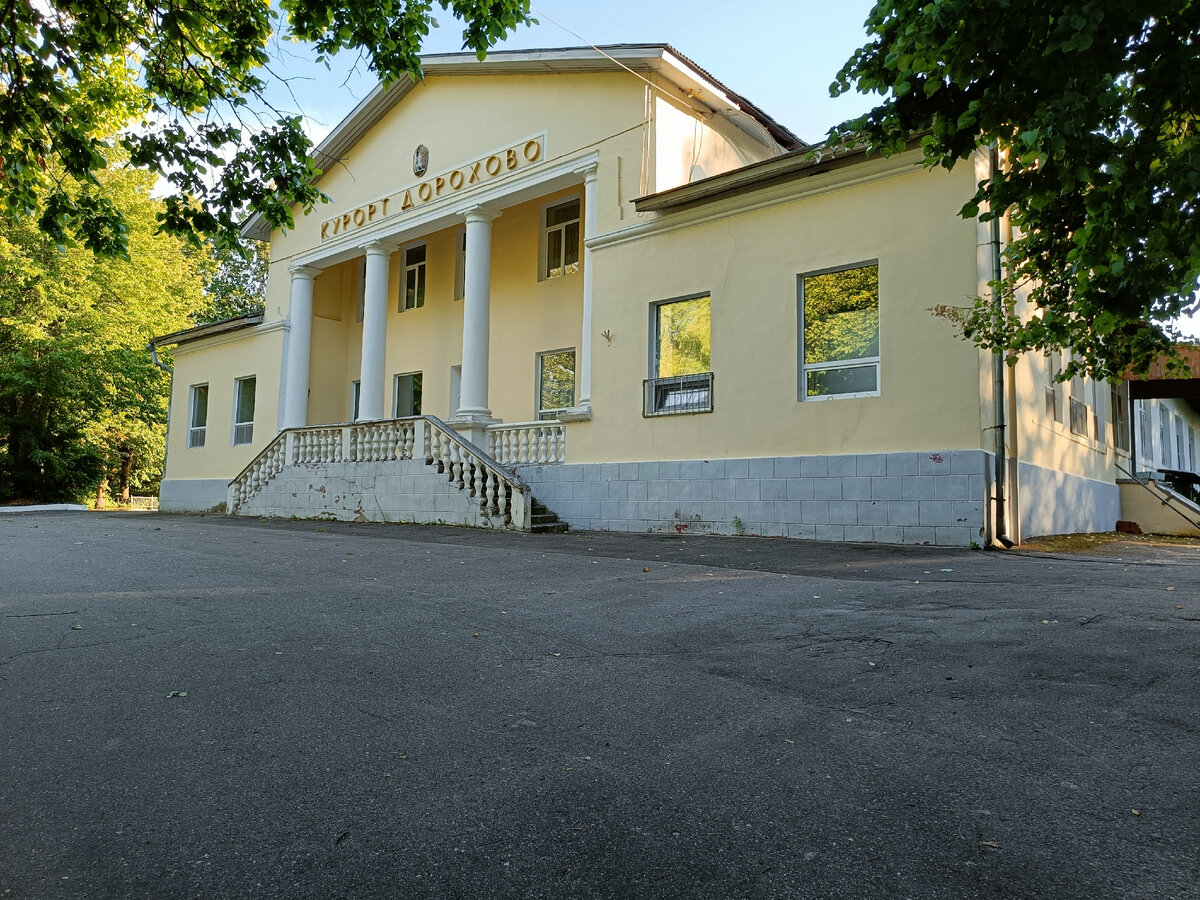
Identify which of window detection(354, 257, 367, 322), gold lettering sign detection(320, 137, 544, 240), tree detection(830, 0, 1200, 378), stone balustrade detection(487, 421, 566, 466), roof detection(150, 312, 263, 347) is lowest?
stone balustrade detection(487, 421, 566, 466)

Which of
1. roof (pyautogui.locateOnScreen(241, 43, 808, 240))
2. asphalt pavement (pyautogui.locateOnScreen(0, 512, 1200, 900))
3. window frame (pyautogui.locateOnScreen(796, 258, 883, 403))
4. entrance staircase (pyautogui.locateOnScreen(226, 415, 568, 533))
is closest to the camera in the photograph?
asphalt pavement (pyautogui.locateOnScreen(0, 512, 1200, 900))

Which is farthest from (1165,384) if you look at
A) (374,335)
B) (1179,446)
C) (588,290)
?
(374,335)

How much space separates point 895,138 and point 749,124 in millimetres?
12996

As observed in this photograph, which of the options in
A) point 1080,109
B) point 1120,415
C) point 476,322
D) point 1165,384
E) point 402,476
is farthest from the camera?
point 1120,415

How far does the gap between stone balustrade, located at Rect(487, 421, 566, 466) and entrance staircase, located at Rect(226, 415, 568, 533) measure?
2 cm

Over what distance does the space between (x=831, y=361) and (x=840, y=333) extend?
1.38ft

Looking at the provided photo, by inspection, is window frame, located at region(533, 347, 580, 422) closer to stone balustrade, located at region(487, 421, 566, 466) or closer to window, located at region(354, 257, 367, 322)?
stone balustrade, located at region(487, 421, 566, 466)

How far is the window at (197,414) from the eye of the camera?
25203 mm

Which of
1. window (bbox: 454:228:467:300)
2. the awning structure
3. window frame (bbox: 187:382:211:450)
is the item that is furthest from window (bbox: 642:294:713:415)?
window frame (bbox: 187:382:211:450)

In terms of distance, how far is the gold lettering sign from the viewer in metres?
16.8

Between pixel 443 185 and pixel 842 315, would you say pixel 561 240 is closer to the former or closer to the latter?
pixel 443 185

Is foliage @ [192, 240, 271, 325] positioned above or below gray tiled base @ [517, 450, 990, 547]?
above

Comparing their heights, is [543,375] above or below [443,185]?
below

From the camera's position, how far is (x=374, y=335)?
19.2m
